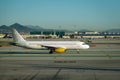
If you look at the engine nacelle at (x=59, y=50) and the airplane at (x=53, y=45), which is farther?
the airplane at (x=53, y=45)

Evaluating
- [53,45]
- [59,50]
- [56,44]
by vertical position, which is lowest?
[59,50]

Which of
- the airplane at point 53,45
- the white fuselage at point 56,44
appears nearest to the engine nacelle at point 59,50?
the airplane at point 53,45

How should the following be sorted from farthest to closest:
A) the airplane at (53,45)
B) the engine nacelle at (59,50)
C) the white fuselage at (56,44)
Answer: the white fuselage at (56,44), the airplane at (53,45), the engine nacelle at (59,50)

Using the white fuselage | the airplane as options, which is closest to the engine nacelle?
the airplane

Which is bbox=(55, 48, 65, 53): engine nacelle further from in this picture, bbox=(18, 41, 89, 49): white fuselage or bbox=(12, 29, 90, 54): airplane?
bbox=(18, 41, 89, 49): white fuselage

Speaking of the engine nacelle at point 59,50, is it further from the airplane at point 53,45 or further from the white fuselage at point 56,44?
the white fuselage at point 56,44

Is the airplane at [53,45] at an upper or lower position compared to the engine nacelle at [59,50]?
upper

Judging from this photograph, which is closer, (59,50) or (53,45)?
(59,50)

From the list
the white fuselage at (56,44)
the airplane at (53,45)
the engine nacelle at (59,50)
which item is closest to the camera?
the engine nacelle at (59,50)

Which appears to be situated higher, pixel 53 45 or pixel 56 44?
pixel 56 44

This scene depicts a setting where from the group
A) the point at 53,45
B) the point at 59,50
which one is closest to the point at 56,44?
the point at 53,45

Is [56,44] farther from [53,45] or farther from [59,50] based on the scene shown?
[59,50]

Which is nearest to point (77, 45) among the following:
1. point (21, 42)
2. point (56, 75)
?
point (21, 42)

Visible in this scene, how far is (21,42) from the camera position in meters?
51.6
